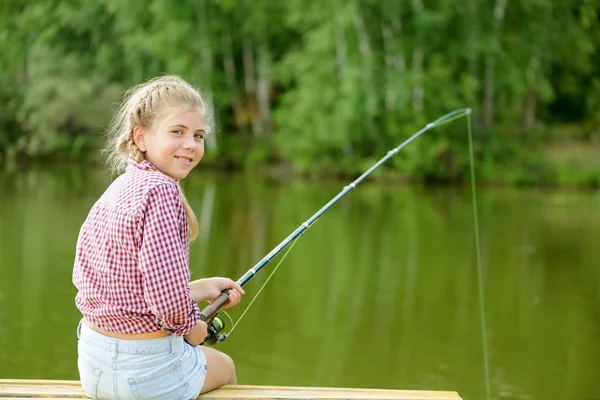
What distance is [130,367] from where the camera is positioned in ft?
7.44

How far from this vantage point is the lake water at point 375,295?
465 centimetres

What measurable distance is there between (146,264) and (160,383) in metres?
0.35

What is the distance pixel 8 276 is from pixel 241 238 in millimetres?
2832

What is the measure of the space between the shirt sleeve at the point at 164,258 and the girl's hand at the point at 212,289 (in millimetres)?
280

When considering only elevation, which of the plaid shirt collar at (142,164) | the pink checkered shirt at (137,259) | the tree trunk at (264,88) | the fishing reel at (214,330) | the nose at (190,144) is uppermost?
the tree trunk at (264,88)

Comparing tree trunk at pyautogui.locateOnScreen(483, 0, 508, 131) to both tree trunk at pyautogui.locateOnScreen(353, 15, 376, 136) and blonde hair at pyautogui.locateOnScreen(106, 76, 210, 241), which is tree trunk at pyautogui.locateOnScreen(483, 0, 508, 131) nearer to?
tree trunk at pyautogui.locateOnScreen(353, 15, 376, 136)

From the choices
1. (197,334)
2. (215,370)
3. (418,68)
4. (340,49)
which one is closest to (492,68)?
(418,68)

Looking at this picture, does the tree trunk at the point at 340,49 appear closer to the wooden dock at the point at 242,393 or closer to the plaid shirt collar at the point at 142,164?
the wooden dock at the point at 242,393

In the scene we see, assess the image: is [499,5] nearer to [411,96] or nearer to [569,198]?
[411,96]

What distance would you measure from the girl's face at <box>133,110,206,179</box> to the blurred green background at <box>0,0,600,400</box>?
2219 mm

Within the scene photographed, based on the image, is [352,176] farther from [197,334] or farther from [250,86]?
[197,334]

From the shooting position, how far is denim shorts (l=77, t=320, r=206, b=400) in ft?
7.42

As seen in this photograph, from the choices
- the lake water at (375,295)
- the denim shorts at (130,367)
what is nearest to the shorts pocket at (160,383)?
the denim shorts at (130,367)

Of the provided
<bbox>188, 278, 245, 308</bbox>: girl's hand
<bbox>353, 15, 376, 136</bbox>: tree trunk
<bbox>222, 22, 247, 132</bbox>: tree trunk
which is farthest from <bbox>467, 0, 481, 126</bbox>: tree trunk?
<bbox>188, 278, 245, 308</bbox>: girl's hand
